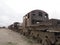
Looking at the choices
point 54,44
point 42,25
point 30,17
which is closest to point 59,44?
point 54,44

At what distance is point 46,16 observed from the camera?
13.6 metres

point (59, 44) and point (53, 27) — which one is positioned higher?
point (53, 27)

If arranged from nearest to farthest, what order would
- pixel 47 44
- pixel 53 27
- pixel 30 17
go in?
pixel 53 27
pixel 47 44
pixel 30 17

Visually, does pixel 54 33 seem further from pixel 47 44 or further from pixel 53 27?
pixel 47 44

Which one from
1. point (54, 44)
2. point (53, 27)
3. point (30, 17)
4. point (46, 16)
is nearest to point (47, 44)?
point (54, 44)

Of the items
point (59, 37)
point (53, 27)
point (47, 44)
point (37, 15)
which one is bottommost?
point (47, 44)

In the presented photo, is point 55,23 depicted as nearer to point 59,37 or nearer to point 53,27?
point 53,27

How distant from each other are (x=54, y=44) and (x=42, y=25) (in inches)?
76.0

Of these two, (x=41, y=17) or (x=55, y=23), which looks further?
(x=41, y=17)

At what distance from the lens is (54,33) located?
22.7 feet

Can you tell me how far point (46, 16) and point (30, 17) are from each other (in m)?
2.14

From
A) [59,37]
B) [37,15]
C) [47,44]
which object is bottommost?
[47,44]

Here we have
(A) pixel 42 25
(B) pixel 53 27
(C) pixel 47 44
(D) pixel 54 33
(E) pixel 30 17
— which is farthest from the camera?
(E) pixel 30 17

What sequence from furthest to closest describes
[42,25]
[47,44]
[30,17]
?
[30,17] → [42,25] → [47,44]
